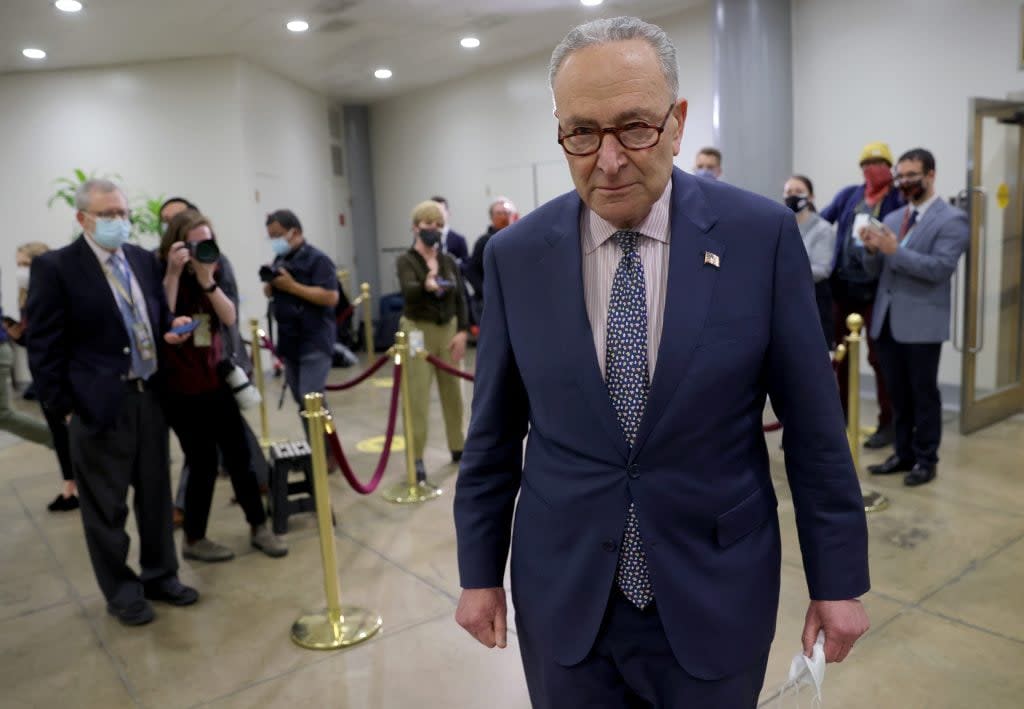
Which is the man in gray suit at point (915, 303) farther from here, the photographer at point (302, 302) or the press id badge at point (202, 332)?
the press id badge at point (202, 332)

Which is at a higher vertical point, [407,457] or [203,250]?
[203,250]

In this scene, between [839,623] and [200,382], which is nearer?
[839,623]

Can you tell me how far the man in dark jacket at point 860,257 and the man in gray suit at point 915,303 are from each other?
0.30 meters

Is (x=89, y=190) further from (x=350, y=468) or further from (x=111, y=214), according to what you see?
(x=350, y=468)

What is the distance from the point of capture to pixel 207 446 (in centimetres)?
414

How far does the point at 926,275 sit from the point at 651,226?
4.03 m

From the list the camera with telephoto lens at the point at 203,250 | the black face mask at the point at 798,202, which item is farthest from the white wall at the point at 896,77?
the camera with telephoto lens at the point at 203,250

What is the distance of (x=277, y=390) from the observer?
9.88m

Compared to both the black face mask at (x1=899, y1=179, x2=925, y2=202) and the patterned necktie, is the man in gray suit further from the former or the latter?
the patterned necktie

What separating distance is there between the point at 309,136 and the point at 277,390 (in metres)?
4.42

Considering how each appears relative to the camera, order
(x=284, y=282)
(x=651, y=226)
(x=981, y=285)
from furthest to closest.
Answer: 1. (x=981, y=285)
2. (x=284, y=282)
3. (x=651, y=226)

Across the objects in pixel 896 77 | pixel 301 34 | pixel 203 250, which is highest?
pixel 301 34

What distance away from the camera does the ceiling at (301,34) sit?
811cm

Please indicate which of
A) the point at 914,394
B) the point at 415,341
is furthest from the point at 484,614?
the point at 914,394
